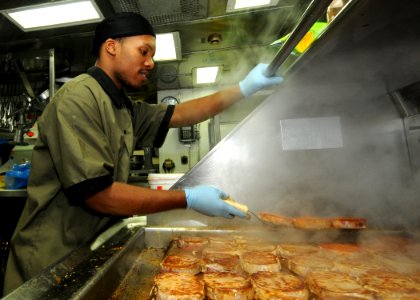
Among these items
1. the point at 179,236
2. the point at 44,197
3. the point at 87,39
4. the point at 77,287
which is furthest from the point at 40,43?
the point at 77,287

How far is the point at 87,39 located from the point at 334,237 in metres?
3.97

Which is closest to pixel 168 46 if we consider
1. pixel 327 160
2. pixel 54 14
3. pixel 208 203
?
pixel 54 14

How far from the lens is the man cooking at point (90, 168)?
116 centimetres

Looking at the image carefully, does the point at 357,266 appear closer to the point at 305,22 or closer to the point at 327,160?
the point at 327,160

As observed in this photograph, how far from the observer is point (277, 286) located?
1050 millimetres

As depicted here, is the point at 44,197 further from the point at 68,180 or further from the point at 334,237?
the point at 334,237

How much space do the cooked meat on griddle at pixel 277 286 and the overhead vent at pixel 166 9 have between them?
9.38ft

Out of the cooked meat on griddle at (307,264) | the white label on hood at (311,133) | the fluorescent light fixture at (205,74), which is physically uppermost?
the fluorescent light fixture at (205,74)

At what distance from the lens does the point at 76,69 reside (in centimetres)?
476

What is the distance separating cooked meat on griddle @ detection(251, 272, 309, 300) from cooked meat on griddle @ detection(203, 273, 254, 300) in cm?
4

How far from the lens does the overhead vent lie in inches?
112

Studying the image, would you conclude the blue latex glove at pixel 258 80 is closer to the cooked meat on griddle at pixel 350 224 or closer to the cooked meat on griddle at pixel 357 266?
the cooked meat on griddle at pixel 350 224

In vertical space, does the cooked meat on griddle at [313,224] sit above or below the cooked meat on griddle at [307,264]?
above

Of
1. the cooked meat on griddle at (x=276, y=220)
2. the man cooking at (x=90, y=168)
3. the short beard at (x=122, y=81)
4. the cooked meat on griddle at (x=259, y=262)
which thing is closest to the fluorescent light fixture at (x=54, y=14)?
the man cooking at (x=90, y=168)
